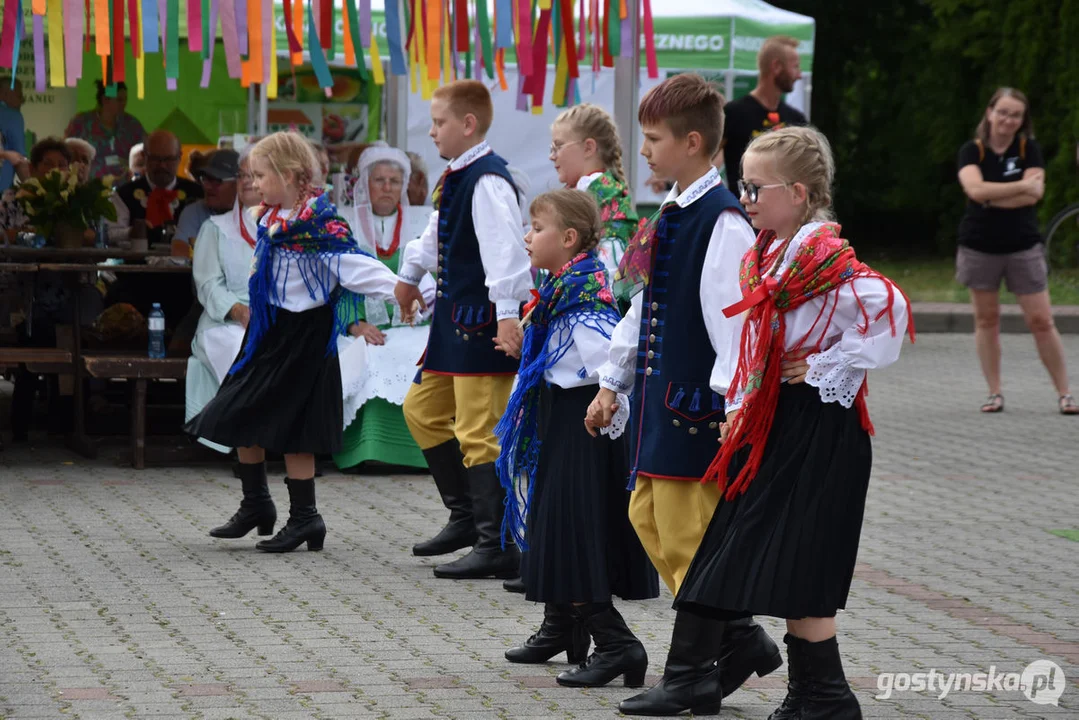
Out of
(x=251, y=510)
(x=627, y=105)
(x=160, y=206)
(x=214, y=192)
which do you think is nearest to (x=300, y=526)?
(x=251, y=510)

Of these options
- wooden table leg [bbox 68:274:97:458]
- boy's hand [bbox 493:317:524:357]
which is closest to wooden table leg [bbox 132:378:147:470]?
wooden table leg [bbox 68:274:97:458]

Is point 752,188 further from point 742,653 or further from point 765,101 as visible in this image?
point 765,101

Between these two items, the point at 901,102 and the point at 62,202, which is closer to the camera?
the point at 62,202

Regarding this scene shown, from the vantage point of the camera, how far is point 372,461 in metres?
8.27

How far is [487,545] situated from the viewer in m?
5.82

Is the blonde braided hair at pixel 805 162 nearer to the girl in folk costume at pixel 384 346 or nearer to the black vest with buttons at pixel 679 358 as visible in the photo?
the black vest with buttons at pixel 679 358

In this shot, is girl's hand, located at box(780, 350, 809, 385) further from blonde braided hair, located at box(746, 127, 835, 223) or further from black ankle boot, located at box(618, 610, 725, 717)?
black ankle boot, located at box(618, 610, 725, 717)

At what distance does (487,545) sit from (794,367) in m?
2.31

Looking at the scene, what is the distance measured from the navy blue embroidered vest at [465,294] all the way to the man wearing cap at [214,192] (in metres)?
3.51

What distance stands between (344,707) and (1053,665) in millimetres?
1946

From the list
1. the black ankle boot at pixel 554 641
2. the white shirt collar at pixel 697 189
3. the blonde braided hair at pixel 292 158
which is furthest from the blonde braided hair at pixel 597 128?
the black ankle boot at pixel 554 641

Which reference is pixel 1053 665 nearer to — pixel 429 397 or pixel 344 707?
pixel 344 707

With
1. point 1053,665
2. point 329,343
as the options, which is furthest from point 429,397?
point 1053,665

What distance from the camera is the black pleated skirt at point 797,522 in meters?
3.65
